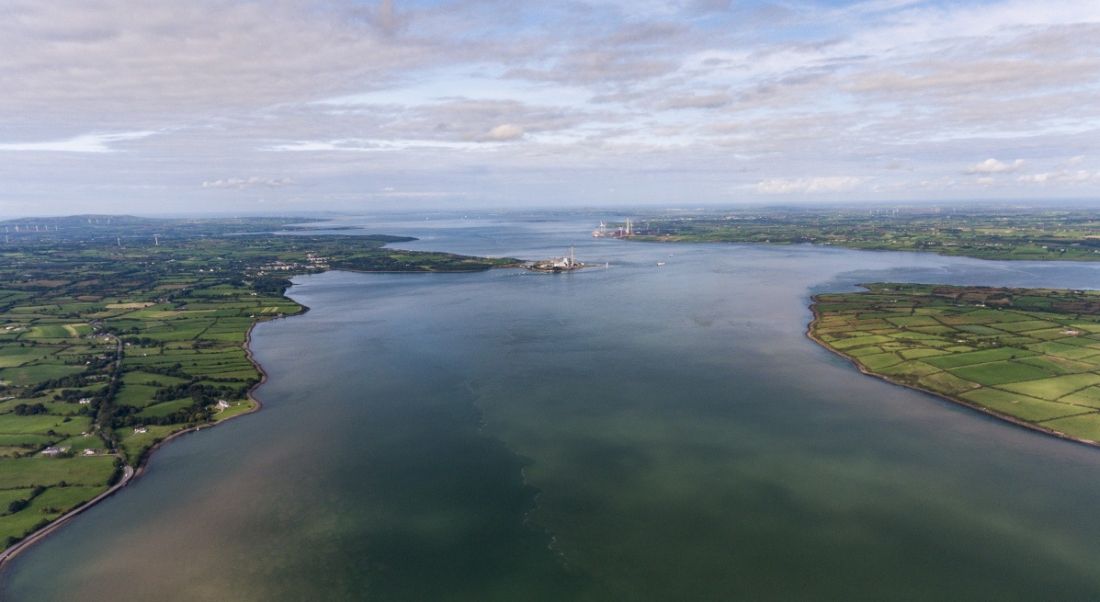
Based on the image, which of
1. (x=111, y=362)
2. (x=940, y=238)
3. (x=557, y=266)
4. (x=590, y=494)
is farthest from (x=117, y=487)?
(x=940, y=238)

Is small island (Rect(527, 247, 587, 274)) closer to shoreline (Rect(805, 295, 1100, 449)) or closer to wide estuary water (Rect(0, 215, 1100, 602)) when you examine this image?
wide estuary water (Rect(0, 215, 1100, 602))

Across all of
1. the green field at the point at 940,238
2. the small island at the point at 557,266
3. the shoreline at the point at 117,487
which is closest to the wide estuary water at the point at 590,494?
the shoreline at the point at 117,487

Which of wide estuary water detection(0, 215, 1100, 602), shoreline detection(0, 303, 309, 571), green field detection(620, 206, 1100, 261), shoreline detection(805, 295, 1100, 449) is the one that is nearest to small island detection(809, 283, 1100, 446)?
shoreline detection(805, 295, 1100, 449)

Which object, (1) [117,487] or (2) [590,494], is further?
(1) [117,487]

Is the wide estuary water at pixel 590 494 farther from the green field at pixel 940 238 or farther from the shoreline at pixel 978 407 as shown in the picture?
the green field at pixel 940 238

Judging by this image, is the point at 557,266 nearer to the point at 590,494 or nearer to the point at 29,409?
the point at 29,409

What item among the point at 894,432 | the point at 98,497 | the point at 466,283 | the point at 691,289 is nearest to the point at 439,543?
the point at 98,497

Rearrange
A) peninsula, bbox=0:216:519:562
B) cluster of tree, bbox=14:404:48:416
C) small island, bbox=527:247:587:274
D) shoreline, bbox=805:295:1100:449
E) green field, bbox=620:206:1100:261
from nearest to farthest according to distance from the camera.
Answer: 1. peninsula, bbox=0:216:519:562
2. shoreline, bbox=805:295:1100:449
3. cluster of tree, bbox=14:404:48:416
4. small island, bbox=527:247:587:274
5. green field, bbox=620:206:1100:261
